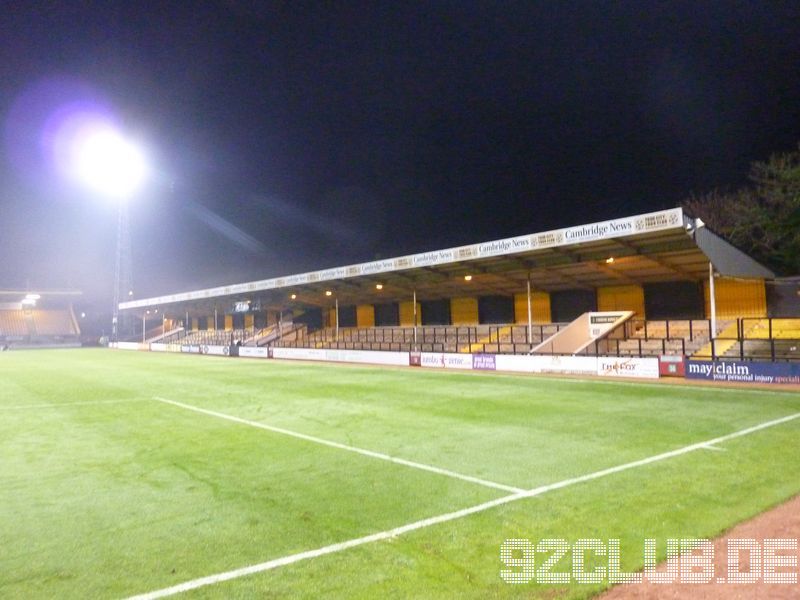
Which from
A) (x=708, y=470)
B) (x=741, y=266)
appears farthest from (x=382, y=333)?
(x=708, y=470)

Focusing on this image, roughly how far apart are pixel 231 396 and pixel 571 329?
1847cm

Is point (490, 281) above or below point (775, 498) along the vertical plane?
above

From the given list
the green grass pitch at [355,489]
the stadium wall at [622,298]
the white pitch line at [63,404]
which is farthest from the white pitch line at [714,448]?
the stadium wall at [622,298]

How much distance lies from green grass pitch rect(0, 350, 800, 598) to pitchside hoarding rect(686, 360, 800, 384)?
10.8 ft

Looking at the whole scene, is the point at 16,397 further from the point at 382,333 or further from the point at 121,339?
the point at 121,339

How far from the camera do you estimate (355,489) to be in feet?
23.2

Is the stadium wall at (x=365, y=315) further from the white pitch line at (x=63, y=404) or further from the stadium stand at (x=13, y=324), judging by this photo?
the stadium stand at (x=13, y=324)

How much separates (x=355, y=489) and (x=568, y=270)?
23.0 m

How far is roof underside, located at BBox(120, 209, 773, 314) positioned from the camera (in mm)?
22172

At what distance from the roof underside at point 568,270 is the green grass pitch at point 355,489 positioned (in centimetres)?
852

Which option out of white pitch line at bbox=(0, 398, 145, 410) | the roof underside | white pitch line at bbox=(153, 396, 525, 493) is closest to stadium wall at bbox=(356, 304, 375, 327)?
the roof underside

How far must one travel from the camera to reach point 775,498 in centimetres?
640

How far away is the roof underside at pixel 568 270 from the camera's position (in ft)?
72.7

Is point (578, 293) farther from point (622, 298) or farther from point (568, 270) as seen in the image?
point (568, 270)
